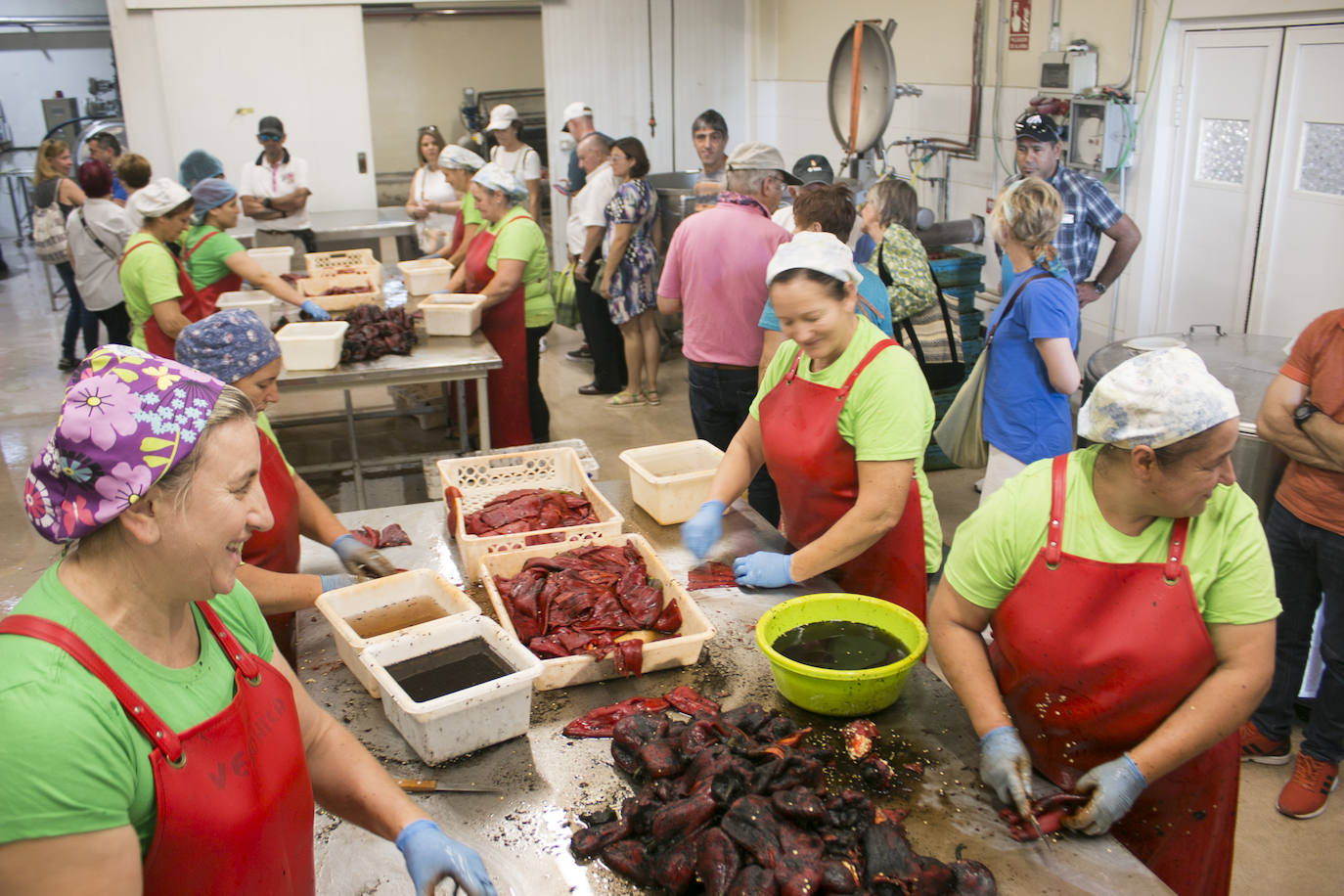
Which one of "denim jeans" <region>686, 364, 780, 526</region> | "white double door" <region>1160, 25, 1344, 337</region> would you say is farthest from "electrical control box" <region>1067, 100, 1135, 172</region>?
"denim jeans" <region>686, 364, 780, 526</region>

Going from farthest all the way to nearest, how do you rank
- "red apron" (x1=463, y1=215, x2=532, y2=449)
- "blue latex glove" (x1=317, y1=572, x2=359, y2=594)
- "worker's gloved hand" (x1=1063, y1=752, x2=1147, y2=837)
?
"red apron" (x1=463, y1=215, x2=532, y2=449) → "blue latex glove" (x1=317, y1=572, x2=359, y2=594) → "worker's gloved hand" (x1=1063, y1=752, x2=1147, y2=837)

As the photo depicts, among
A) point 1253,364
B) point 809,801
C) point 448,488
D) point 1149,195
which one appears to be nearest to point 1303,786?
point 1253,364

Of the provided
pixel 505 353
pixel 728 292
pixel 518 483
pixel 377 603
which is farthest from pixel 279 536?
pixel 505 353

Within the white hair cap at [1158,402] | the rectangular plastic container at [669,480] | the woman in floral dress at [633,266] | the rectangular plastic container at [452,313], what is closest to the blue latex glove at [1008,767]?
the white hair cap at [1158,402]

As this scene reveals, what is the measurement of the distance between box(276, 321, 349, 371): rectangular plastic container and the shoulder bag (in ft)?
10.1

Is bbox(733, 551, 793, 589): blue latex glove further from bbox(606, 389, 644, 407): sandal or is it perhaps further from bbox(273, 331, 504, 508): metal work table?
bbox(606, 389, 644, 407): sandal

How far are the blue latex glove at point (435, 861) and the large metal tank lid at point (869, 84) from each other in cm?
583

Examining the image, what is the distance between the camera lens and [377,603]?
2.68m

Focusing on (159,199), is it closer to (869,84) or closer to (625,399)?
(625,399)

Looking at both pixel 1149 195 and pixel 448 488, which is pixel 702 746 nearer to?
pixel 448 488

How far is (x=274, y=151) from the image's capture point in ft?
28.8

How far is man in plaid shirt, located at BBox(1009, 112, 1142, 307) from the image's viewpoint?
537 cm

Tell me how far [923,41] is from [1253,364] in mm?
4821

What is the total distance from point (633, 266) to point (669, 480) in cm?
464
